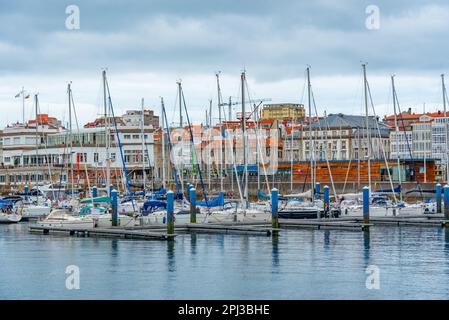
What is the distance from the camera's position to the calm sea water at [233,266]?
40.5 m

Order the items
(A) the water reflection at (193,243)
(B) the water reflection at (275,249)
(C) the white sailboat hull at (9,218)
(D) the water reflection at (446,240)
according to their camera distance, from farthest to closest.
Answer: (C) the white sailboat hull at (9,218)
(D) the water reflection at (446,240)
(A) the water reflection at (193,243)
(B) the water reflection at (275,249)

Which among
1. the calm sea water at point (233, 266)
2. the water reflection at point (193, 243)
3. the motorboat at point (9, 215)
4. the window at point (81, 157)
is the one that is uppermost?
the window at point (81, 157)

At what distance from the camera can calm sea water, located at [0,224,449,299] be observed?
133 feet

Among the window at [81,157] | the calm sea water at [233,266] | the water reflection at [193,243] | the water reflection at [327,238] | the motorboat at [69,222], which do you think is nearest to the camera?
the calm sea water at [233,266]

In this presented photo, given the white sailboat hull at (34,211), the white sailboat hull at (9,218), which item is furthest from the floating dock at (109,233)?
the white sailboat hull at (34,211)

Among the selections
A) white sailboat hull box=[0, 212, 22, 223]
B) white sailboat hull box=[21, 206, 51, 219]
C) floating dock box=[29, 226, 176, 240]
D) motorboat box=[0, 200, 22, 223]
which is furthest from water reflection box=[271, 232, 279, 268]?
white sailboat hull box=[21, 206, 51, 219]

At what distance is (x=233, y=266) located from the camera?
159 feet

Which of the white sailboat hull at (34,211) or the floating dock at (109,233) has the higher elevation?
the white sailboat hull at (34,211)

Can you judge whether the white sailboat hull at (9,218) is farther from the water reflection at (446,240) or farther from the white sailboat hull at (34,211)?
the water reflection at (446,240)

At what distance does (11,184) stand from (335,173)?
172ft

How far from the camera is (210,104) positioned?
332ft

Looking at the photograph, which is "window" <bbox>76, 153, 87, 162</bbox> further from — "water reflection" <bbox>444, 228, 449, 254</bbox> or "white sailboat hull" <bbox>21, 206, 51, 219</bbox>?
"water reflection" <bbox>444, 228, 449, 254</bbox>

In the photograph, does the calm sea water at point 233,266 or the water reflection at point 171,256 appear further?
the water reflection at point 171,256
